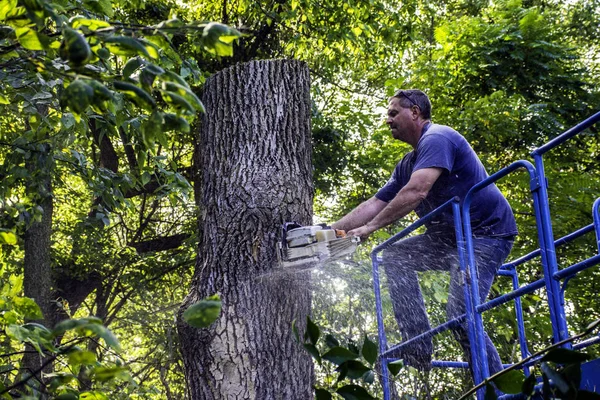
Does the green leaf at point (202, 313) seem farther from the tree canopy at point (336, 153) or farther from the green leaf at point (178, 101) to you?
the tree canopy at point (336, 153)

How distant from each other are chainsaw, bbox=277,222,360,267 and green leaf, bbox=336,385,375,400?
2.45m

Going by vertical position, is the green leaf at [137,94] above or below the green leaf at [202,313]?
above

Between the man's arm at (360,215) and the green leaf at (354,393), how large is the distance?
3.36m

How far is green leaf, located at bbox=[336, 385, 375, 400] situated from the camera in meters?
1.50

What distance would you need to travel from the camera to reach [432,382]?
284 inches

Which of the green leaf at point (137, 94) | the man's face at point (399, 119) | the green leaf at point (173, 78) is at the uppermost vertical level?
the man's face at point (399, 119)

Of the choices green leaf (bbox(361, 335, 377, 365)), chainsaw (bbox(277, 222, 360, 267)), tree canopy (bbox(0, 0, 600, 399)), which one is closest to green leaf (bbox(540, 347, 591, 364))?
green leaf (bbox(361, 335, 377, 365))

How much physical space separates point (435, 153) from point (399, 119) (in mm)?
587

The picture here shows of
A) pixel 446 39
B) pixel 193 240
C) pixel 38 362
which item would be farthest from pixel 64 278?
pixel 446 39

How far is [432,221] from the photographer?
468 cm

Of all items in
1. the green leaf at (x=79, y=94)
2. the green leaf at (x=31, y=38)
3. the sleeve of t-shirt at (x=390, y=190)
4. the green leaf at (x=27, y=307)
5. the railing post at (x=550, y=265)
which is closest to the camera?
the green leaf at (x=79, y=94)

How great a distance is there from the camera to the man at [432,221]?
174 inches

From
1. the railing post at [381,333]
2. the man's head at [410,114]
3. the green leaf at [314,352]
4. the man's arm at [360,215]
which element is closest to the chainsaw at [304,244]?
the railing post at [381,333]

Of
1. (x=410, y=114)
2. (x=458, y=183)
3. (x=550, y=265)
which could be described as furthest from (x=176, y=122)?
(x=410, y=114)
